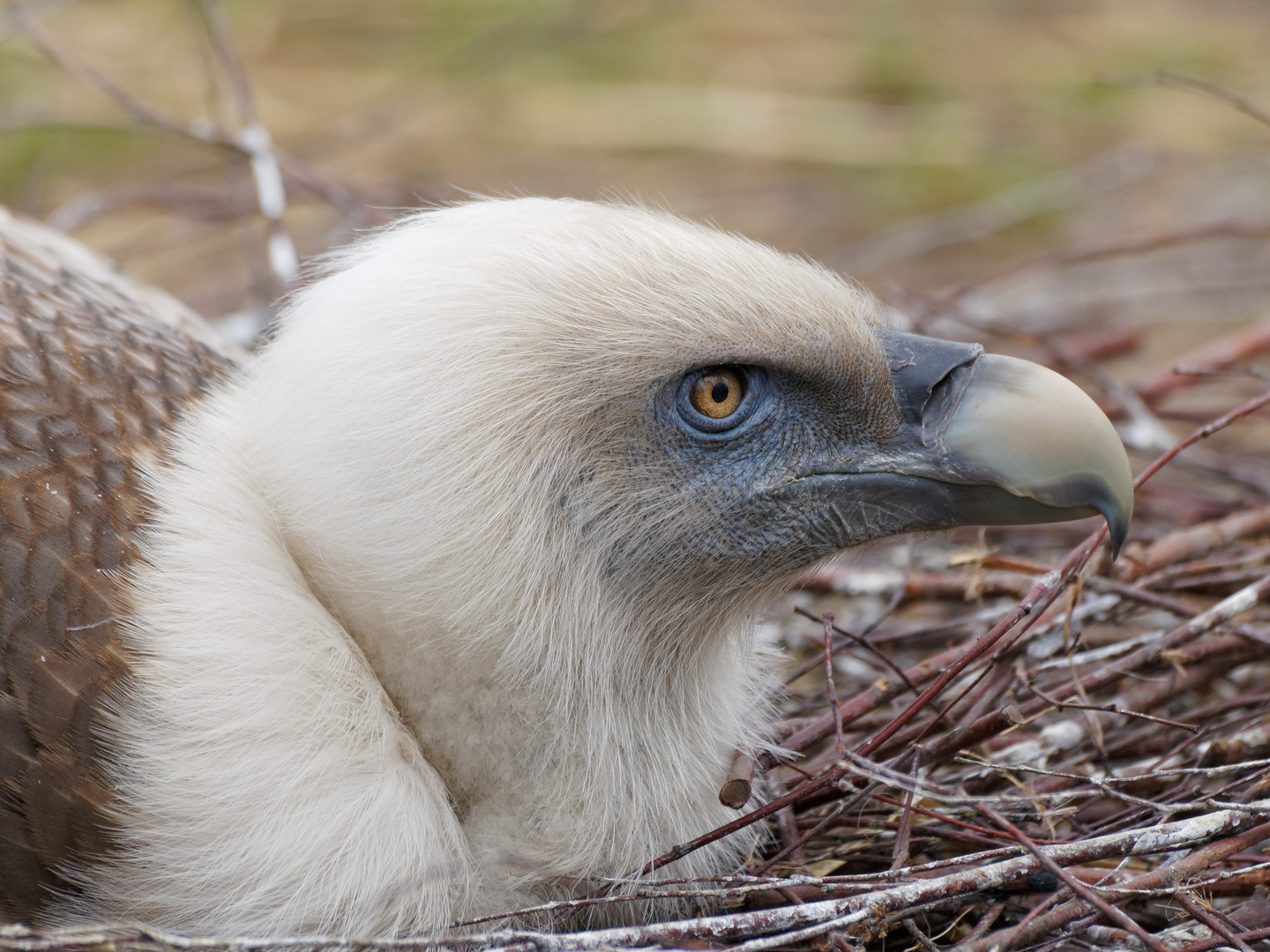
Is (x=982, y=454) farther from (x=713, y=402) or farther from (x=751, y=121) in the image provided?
(x=751, y=121)

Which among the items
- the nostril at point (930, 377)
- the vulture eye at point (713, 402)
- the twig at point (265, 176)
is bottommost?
the nostril at point (930, 377)

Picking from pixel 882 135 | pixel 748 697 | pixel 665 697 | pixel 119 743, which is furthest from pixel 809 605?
pixel 882 135

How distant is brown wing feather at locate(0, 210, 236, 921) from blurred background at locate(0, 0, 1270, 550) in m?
2.69

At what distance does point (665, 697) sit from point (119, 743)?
84 centimetres

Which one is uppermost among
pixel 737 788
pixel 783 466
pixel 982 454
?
pixel 783 466

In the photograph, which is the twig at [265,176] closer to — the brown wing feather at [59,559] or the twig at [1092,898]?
the brown wing feather at [59,559]

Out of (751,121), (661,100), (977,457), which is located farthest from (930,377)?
(661,100)

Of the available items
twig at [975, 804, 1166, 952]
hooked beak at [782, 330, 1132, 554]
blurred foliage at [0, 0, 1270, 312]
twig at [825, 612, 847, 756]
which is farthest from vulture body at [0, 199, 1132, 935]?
blurred foliage at [0, 0, 1270, 312]

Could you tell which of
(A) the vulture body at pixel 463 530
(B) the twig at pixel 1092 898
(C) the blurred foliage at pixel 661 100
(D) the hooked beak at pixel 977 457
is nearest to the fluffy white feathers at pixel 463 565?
(A) the vulture body at pixel 463 530

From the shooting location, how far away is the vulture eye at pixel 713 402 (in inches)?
80.0

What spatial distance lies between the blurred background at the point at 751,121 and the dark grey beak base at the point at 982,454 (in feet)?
9.38

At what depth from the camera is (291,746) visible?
1910 mm

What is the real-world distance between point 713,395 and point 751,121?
536 centimetres

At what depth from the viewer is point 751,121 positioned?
707cm
